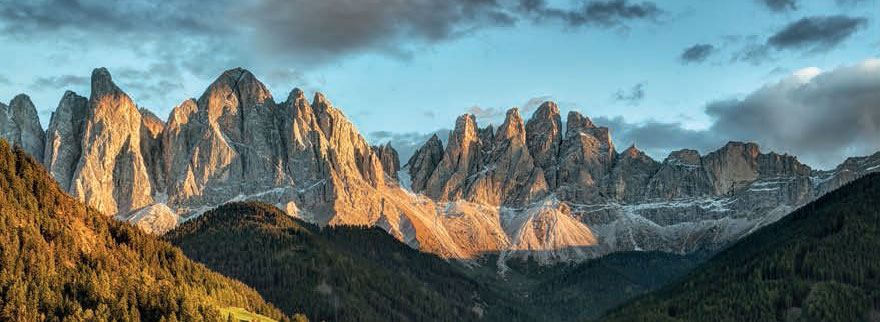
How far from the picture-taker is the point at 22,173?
186 m

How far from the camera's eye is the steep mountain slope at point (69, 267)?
15200cm

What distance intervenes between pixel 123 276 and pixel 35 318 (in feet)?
85.7

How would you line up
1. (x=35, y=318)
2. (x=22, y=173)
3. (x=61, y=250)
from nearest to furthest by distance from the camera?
(x=35, y=318)
(x=61, y=250)
(x=22, y=173)

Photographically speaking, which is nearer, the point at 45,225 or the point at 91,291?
the point at 91,291

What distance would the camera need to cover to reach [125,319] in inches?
6068

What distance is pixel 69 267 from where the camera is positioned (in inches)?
6585

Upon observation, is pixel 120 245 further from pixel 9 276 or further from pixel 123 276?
pixel 9 276

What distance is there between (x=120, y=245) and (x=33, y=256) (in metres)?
30.8

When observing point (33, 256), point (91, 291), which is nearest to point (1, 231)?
point (33, 256)

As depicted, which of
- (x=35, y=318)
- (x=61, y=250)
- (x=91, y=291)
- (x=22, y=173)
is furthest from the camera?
(x=22, y=173)

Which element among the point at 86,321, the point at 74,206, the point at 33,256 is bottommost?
the point at 86,321

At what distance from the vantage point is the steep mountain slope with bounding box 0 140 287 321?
499ft

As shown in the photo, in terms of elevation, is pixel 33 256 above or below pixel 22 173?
below

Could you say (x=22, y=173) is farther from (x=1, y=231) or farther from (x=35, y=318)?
(x=35, y=318)
